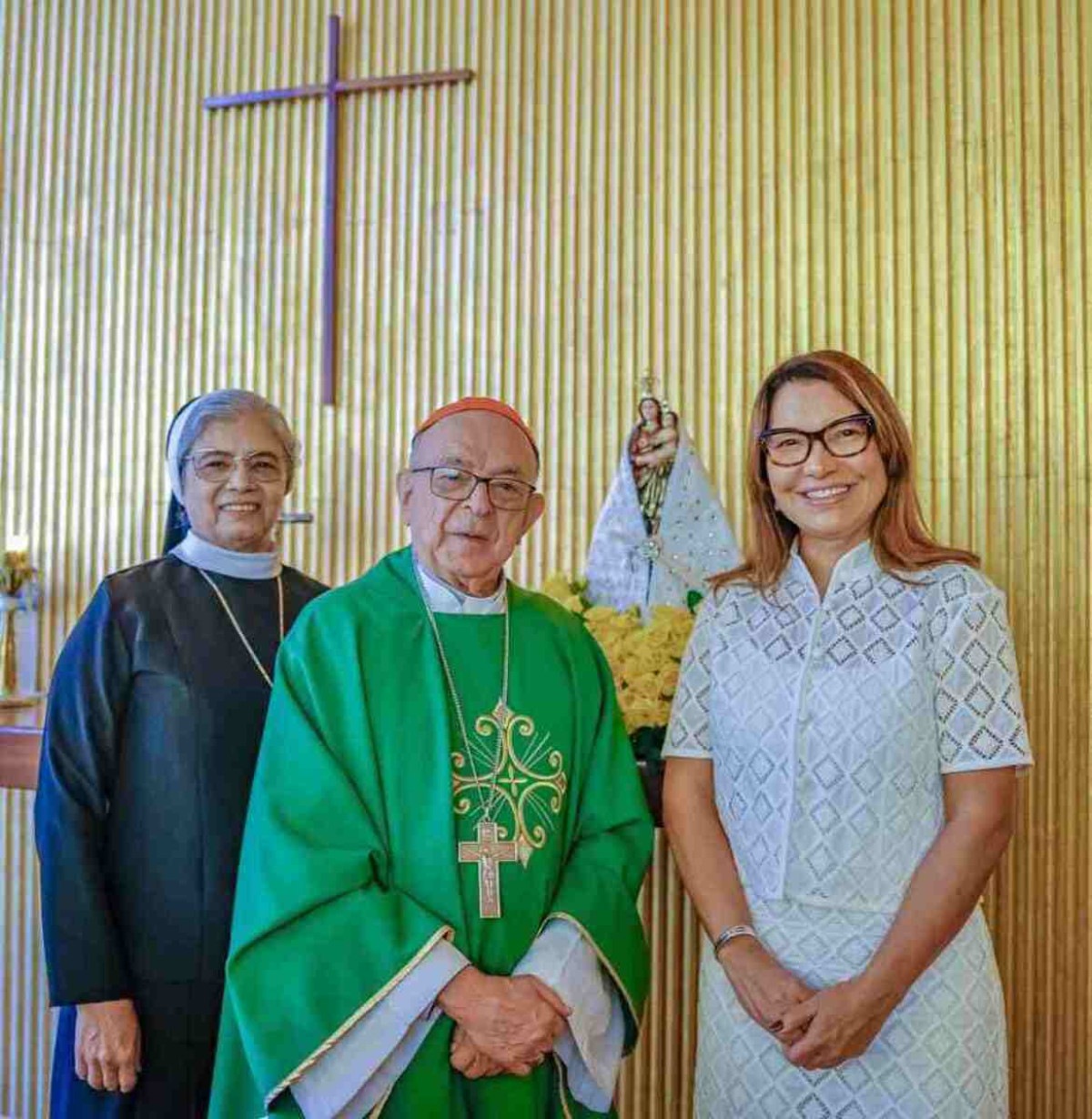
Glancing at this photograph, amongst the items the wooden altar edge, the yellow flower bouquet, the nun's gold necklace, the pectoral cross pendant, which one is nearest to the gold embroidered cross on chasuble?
the pectoral cross pendant

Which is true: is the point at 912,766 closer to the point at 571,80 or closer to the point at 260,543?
the point at 260,543

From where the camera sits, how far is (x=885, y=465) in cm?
217

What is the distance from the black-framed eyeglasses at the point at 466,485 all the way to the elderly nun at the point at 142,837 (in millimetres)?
555

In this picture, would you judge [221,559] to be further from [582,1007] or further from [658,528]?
[658,528]

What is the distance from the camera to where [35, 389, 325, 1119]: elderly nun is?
2.27 m

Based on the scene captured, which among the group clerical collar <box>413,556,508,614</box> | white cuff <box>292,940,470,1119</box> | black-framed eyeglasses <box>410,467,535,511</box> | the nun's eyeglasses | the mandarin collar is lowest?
white cuff <box>292,940,470,1119</box>

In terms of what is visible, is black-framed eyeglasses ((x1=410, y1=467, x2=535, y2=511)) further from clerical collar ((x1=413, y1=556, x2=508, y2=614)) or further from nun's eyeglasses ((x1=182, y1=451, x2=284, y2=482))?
nun's eyeglasses ((x1=182, y1=451, x2=284, y2=482))

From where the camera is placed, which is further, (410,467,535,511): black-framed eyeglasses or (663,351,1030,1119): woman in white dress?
(410,467,535,511): black-framed eyeglasses

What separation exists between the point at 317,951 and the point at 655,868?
2.15 metres

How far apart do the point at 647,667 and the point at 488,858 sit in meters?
0.89

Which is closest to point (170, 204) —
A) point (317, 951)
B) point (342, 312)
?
point (342, 312)

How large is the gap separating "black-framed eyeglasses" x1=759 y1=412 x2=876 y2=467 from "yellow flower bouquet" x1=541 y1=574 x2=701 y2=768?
765mm

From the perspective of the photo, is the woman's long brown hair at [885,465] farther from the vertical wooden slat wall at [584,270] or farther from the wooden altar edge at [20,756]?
the vertical wooden slat wall at [584,270]

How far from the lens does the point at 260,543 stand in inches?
102
